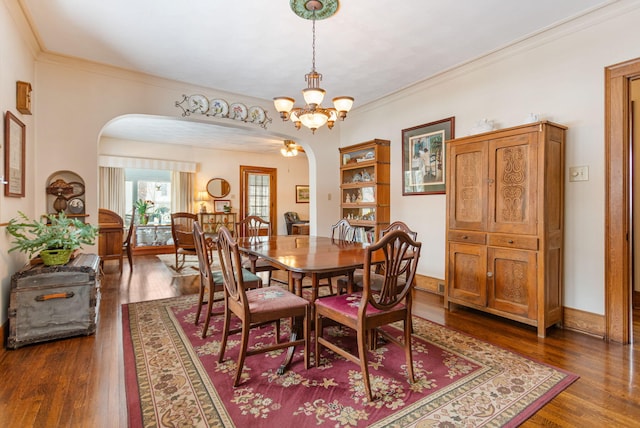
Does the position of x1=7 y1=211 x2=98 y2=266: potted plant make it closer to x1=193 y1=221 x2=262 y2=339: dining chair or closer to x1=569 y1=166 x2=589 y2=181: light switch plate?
x1=193 y1=221 x2=262 y2=339: dining chair

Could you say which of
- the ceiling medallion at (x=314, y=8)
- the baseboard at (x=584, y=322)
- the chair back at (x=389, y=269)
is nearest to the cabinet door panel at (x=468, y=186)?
the baseboard at (x=584, y=322)

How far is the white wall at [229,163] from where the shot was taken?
7.09 m

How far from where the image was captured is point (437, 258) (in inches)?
158

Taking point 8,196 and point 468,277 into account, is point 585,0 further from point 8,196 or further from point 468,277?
point 8,196

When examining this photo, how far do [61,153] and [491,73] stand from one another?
4.54 meters

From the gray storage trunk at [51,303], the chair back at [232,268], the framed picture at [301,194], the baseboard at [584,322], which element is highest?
the framed picture at [301,194]

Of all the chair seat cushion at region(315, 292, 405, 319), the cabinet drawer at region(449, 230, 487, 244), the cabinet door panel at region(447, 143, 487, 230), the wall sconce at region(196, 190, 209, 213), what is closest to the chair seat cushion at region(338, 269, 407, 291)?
the chair seat cushion at region(315, 292, 405, 319)

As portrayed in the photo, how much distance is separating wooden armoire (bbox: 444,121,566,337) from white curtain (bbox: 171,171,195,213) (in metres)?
6.22

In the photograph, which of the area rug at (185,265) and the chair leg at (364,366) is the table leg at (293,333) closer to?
the chair leg at (364,366)

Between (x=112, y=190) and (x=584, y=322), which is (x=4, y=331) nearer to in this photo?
(x=584, y=322)

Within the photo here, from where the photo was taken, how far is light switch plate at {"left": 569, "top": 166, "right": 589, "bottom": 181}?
2770mm

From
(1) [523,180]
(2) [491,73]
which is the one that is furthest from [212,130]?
(1) [523,180]

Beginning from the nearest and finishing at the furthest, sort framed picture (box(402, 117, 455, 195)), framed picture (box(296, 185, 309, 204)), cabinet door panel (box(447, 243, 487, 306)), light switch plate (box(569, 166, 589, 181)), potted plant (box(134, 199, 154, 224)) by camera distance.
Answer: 1. light switch plate (box(569, 166, 589, 181))
2. cabinet door panel (box(447, 243, 487, 306))
3. framed picture (box(402, 117, 455, 195))
4. potted plant (box(134, 199, 154, 224))
5. framed picture (box(296, 185, 309, 204))

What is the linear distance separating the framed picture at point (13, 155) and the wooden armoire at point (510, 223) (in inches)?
152
